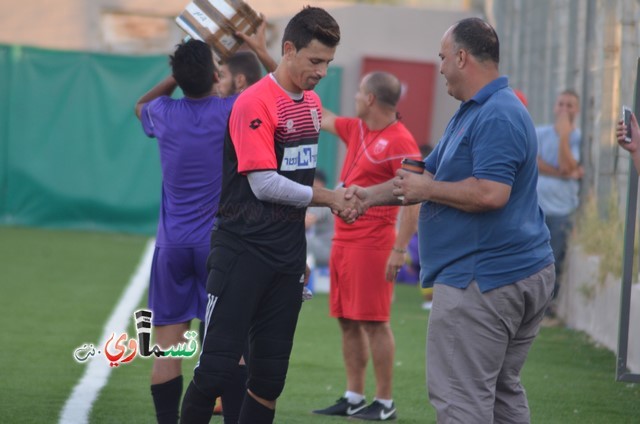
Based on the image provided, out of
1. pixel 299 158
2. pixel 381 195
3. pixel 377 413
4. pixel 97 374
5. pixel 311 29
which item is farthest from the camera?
pixel 97 374

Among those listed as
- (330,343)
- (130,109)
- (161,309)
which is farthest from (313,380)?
(130,109)

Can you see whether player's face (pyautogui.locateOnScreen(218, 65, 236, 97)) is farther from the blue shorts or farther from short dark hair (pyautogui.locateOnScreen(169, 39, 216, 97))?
the blue shorts

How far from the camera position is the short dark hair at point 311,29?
17.6ft

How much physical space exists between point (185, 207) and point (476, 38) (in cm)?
208

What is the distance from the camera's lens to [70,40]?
22.2 m

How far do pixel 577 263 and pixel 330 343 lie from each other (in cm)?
325

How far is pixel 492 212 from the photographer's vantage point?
16.1 ft

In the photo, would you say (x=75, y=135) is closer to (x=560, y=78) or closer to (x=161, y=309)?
(x=560, y=78)

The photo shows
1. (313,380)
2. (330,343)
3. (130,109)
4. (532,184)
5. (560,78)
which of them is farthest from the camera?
(130,109)

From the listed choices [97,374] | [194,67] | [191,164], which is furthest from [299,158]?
[97,374]

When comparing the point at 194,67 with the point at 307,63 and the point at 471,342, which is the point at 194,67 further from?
the point at 471,342

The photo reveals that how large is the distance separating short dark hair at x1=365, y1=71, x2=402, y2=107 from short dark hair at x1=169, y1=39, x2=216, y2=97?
1623 millimetres

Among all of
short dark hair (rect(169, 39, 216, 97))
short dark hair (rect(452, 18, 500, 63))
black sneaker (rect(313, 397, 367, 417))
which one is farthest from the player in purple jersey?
short dark hair (rect(452, 18, 500, 63))

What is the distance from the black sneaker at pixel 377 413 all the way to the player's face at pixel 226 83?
7.61 feet
